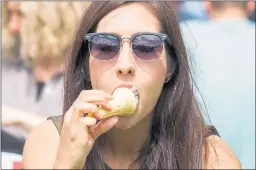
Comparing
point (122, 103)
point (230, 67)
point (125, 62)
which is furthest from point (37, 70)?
point (122, 103)

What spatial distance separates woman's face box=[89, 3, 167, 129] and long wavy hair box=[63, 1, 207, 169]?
0.18 ft

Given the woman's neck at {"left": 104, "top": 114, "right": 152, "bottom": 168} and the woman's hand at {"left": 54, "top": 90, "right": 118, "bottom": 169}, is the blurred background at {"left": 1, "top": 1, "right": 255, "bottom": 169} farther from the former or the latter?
the woman's hand at {"left": 54, "top": 90, "right": 118, "bottom": 169}

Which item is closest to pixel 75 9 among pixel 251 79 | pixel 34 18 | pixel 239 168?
pixel 34 18

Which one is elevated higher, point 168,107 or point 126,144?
point 168,107

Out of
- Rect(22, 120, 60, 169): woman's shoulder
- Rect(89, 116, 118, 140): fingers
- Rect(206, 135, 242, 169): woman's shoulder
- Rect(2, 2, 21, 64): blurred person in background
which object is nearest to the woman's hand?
Rect(89, 116, 118, 140): fingers

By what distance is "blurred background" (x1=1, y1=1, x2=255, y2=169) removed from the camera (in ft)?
9.96

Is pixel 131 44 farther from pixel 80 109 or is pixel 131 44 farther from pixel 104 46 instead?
pixel 80 109

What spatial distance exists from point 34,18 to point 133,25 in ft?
4.97

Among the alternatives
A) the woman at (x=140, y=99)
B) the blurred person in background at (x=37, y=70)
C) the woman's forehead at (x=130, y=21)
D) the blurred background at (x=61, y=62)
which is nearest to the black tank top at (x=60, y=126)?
the woman at (x=140, y=99)

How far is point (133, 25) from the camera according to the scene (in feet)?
5.59

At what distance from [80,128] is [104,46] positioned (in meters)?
0.32

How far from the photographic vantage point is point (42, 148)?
1772 mm

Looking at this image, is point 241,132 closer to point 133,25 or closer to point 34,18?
point 34,18

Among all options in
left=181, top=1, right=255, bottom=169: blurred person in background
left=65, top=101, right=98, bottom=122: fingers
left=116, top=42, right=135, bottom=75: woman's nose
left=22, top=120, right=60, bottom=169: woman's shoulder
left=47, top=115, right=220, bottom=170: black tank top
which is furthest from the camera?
left=181, top=1, right=255, bottom=169: blurred person in background
